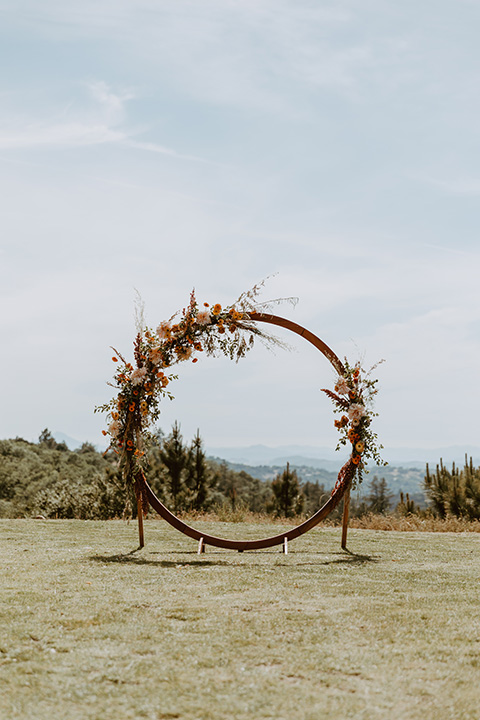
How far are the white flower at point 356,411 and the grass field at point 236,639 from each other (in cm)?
189

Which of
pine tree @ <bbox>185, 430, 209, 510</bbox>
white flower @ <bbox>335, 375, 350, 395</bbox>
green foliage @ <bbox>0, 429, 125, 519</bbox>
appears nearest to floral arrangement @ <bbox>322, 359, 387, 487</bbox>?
white flower @ <bbox>335, 375, 350, 395</bbox>

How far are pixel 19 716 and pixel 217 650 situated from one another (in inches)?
49.8

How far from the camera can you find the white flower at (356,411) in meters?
8.70

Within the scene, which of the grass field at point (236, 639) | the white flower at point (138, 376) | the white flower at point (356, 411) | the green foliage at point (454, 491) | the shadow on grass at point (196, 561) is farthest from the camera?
the green foliage at point (454, 491)

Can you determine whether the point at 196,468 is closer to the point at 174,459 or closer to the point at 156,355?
the point at 174,459

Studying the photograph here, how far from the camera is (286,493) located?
22219 millimetres

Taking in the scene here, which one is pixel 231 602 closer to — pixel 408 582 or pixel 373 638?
pixel 373 638

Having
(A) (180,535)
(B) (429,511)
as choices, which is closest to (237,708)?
(A) (180,535)

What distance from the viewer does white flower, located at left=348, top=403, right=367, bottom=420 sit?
870 centimetres

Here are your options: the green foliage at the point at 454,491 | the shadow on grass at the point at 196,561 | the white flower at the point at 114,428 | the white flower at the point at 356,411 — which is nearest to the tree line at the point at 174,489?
the green foliage at the point at 454,491

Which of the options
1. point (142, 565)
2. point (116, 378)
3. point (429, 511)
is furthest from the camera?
point (429, 511)

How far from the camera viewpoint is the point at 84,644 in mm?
4137

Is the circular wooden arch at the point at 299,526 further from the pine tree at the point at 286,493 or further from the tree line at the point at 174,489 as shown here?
the pine tree at the point at 286,493

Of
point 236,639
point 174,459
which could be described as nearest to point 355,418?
point 236,639
